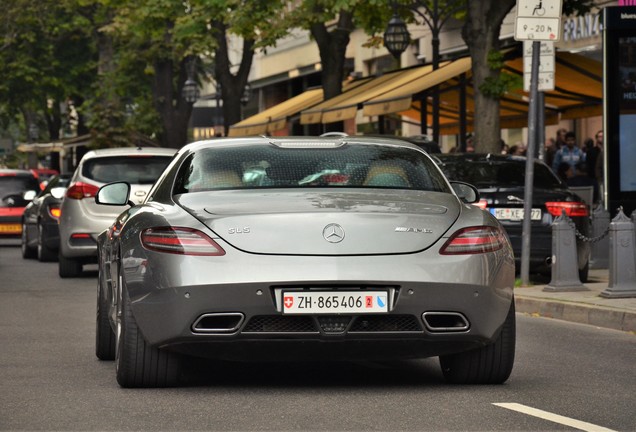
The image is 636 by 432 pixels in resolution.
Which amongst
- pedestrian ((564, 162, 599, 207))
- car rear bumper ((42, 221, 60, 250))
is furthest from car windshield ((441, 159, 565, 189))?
car rear bumper ((42, 221, 60, 250))

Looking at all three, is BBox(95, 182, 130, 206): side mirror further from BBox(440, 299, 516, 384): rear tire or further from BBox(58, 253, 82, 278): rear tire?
BBox(58, 253, 82, 278): rear tire

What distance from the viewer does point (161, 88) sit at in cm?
5156

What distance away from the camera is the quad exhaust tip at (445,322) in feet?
27.6

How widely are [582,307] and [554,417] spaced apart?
6398 millimetres

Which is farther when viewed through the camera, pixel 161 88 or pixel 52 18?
pixel 52 18

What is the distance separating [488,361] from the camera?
891 cm

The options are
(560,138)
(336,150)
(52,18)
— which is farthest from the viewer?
(52,18)

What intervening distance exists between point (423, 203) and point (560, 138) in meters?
22.5

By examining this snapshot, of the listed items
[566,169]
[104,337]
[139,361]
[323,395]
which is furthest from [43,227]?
[323,395]

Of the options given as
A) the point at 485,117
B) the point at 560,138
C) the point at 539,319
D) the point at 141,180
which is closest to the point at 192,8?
the point at 560,138

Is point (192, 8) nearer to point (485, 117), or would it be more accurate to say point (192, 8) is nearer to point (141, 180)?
point (485, 117)

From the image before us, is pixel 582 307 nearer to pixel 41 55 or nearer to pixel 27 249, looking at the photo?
pixel 27 249

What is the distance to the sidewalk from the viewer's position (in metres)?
13.4

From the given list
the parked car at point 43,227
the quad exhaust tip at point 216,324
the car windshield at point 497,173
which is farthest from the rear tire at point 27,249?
the quad exhaust tip at point 216,324
